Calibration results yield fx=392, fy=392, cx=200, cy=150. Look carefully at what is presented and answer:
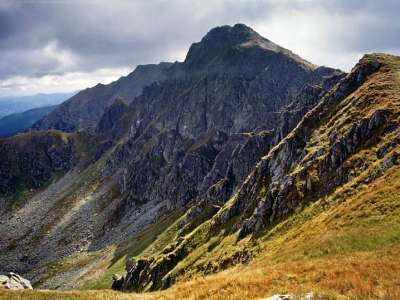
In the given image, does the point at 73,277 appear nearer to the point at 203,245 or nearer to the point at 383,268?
the point at 203,245

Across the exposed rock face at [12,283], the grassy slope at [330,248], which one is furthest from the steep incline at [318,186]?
the exposed rock face at [12,283]

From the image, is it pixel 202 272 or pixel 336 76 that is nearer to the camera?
pixel 202 272

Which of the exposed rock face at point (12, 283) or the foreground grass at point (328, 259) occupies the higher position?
the foreground grass at point (328, 259)

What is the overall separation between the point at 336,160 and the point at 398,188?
22.9m

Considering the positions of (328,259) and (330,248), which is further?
→ (330,248)

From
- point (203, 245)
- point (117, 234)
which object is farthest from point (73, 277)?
point (203, 245)

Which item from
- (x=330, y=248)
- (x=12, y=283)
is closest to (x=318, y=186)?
(x=330, y=248)

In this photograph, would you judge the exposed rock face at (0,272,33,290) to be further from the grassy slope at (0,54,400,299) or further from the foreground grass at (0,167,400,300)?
the grassy slope at (0,54,400,299)

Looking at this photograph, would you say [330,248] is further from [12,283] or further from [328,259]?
[12,283]

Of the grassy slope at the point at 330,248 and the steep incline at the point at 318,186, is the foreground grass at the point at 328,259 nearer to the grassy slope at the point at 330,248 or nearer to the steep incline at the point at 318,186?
the grassy slope at the point at 330,248

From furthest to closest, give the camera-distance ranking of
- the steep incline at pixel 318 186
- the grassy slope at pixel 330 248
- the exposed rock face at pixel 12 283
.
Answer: the steep incline at pixel 318 186 → the exposed rock face at pixel 12 283 → the grassy slope at pixel 330 248

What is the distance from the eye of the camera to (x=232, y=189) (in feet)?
463

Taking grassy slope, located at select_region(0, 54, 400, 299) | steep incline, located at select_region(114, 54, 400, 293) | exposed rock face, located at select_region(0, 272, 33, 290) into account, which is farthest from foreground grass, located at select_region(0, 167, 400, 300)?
exposed rock face, located at select_region(0, 272, 33, 290)

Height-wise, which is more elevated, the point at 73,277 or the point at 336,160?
the point at 336,160
